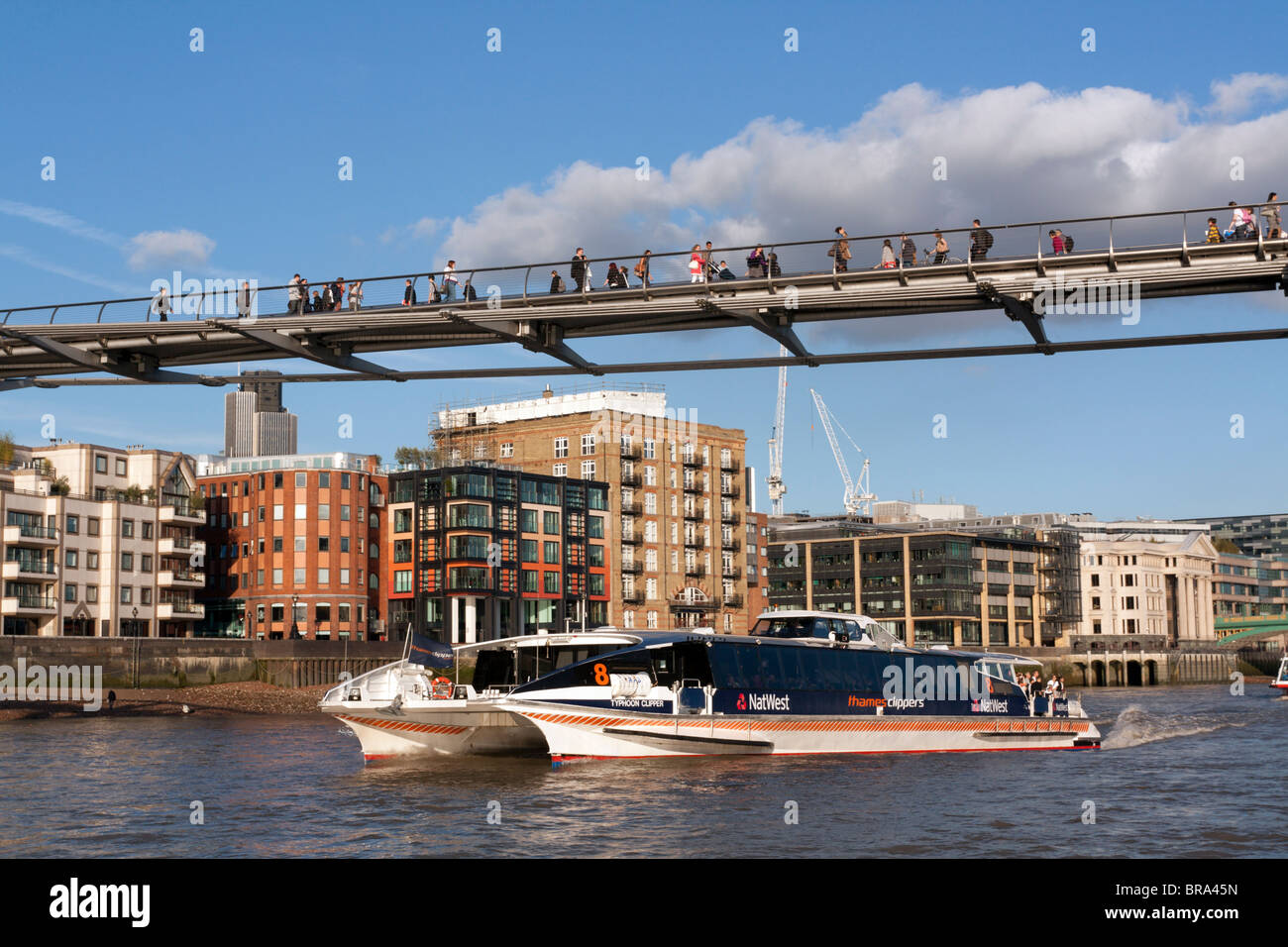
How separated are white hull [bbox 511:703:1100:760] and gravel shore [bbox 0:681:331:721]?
50.9m

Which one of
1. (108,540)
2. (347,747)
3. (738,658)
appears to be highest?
(108,540)

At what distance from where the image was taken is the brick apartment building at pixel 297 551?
125250 mm

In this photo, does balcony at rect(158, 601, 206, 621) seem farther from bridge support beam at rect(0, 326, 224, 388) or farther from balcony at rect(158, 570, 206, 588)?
bridge support beam at rect(0, 326, 224, 388)

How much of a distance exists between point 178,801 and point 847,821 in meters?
17.7

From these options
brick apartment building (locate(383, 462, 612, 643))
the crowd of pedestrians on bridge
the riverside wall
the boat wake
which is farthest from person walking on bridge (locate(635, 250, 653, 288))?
brick apartment building (locate(383, 462, 612, 643))

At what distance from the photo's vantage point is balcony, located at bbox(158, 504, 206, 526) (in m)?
Result: 122

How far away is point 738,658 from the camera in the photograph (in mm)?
50875

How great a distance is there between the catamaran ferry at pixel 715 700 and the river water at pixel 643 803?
3.41ft

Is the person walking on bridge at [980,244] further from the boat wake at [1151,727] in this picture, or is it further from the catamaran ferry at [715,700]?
the boat wake at [1151,727]

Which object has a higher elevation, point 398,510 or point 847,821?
point 398,510

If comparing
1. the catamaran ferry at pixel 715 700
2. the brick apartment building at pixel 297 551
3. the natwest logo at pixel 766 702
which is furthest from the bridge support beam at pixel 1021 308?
the brick apartment building at pixel 297 551
